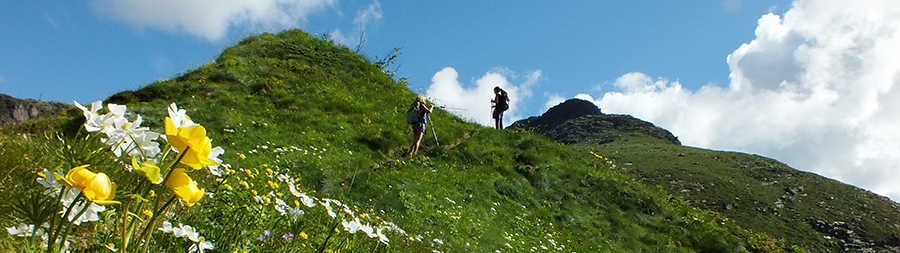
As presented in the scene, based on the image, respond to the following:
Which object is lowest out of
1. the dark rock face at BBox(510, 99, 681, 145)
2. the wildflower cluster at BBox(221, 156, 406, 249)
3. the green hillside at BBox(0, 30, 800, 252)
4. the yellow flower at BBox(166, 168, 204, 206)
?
the yellow flower at BBox(166, 168, 204, 206)

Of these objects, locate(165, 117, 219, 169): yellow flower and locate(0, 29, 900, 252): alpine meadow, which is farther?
locate(0, 29, 900, 252): alpine meadow

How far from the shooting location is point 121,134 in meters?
1.31

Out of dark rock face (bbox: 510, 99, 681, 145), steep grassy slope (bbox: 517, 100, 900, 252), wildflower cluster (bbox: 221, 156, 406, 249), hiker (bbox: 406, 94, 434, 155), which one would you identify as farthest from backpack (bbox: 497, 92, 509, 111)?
dark rock face (bbox: 510, 99, 681, 145)

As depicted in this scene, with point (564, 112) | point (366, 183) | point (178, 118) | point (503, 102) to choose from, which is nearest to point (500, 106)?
point (503, 102)

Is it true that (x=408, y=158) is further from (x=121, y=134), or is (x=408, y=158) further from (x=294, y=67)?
(x=121, y=134)

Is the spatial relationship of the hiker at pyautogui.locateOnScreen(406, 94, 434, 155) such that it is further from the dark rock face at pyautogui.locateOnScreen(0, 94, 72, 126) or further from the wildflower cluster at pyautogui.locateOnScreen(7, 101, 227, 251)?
the dark rock face at pyautogui.locateOnScreen(0, 94, 72, 126)

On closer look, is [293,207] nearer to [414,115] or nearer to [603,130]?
[414,115]

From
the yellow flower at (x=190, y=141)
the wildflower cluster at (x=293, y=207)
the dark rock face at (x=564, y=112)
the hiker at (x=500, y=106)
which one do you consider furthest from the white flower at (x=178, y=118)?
the dark rock face at (x=564, y=112)

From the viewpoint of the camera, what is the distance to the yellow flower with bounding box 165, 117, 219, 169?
96 centimetres

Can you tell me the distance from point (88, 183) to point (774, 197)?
85.2ft

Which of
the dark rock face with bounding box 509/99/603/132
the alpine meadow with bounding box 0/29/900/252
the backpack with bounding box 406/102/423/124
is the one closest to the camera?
the alpine meadow with bounding box 0/29/900/252

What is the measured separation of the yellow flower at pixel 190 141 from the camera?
0.96 m

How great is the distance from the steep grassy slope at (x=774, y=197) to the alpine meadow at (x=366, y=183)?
10cm

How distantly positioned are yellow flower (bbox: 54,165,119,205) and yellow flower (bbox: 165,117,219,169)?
14cm
